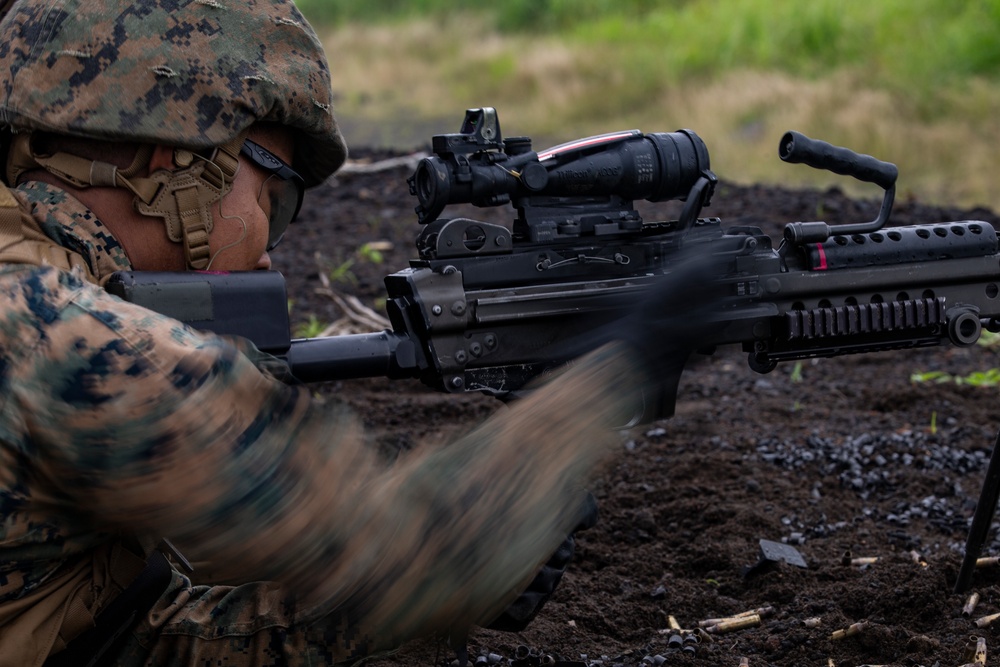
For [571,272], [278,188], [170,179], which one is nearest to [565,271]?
[571,272]

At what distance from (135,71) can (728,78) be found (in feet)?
37.2

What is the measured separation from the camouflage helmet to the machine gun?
1.69 ft

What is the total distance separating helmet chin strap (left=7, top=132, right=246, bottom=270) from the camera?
2.41 metres

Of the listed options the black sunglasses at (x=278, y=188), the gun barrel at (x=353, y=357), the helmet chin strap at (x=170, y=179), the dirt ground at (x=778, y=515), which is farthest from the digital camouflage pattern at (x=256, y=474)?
the gun barrel at (x=353, y=357)

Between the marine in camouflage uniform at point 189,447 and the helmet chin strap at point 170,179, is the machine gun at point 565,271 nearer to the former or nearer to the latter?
the helmet chin strap at point 170,179

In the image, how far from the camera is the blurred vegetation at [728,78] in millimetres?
10586

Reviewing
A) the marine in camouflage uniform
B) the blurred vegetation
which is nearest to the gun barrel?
the marine in camouflage uniform

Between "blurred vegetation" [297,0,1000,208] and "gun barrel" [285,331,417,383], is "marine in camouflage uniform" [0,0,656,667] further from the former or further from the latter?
"blurred vegetation" [297,0,1000,208]

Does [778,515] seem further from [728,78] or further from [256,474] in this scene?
[728,78]

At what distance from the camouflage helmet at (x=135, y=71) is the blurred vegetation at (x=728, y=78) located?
26.3 ft

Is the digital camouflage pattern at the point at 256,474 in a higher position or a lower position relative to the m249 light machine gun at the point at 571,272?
lower

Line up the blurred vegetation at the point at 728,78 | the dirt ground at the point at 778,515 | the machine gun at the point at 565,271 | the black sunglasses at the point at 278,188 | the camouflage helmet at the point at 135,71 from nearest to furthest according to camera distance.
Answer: the camouflage helmet at the point at 135,71
the black sunglasses at the point at 278,188
the machine gun at the point at 565,271
the dirt ground at the point at 778,515
the blurred vegetation at the point at 728,78

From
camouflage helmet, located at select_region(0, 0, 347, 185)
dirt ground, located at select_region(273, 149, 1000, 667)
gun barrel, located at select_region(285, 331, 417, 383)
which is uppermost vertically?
camouflage helmet, located at select_region(0, 0, 347, 185)

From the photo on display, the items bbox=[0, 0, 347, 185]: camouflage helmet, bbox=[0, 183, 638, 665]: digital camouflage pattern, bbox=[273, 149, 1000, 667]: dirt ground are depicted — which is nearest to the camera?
bbox=[0, 183, 638, 665]: digital camouflage pattern
